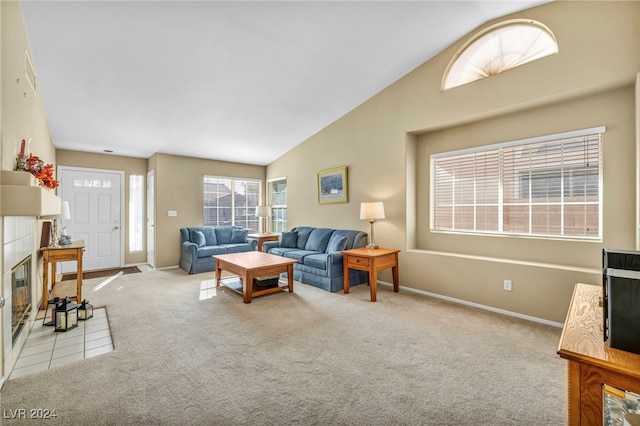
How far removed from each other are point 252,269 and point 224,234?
2918 mm

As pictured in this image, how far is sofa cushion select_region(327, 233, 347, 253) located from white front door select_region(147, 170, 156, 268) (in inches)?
146

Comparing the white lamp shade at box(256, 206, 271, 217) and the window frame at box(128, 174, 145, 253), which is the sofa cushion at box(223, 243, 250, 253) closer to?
the white lamp shade at box(256, 206, 271, 217)

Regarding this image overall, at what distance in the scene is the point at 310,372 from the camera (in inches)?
83.7

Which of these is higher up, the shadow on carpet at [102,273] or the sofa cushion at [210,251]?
the sofa cushion at [210,251]

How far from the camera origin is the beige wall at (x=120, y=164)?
18.4ft

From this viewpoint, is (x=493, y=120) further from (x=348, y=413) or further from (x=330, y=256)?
(x=348, y=413)

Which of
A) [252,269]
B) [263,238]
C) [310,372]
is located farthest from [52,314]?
[263,238]

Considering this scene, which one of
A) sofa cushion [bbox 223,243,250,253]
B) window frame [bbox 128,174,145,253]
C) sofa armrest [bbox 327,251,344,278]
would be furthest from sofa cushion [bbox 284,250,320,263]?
window frame [bbox 128,174,145,253]

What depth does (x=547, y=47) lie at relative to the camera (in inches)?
121

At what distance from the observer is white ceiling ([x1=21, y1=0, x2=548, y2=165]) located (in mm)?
2707

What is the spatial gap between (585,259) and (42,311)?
239 inches

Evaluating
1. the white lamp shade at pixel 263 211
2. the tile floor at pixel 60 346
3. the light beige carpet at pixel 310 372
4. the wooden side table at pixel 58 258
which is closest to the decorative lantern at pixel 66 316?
the tile floor at pixel 60 346

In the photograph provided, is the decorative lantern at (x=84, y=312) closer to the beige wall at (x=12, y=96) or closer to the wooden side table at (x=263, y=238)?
the beige wall at (x=12, y=96)

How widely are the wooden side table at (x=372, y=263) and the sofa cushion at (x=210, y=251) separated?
270 centimetres
